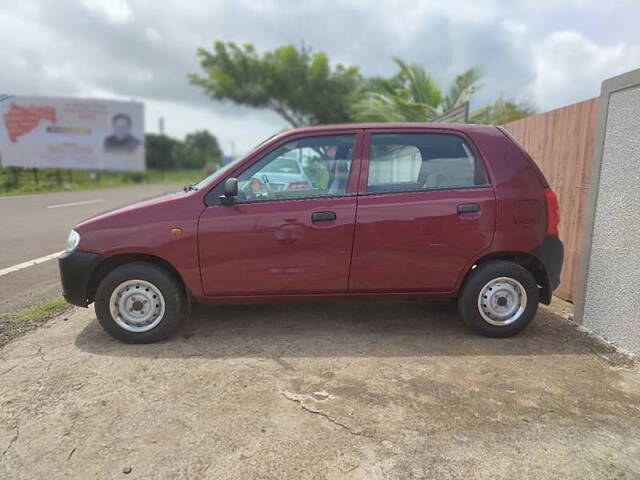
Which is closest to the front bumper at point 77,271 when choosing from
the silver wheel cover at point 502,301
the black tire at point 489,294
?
the black tire at point 489,294

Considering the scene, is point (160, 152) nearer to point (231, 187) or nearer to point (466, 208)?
point (231, 187)

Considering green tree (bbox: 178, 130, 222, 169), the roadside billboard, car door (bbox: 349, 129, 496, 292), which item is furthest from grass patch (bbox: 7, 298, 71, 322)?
green tree (bbox: 178, 130, 222, 169)

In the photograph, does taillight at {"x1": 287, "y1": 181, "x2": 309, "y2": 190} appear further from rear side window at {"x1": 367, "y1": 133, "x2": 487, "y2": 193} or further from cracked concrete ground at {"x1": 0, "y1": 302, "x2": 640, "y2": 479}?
cracked concrete ground at {"x1": 0, "y1": 302, "x2": 640, "y2": 479}

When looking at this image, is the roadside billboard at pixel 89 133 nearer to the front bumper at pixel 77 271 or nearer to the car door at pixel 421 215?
the front bumper at pixel 77 271

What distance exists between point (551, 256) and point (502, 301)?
0.53 metres

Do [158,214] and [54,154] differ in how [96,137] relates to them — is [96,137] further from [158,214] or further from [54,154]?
[158,214]

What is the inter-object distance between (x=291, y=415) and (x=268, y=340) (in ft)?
3.56

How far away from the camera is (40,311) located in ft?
14.2

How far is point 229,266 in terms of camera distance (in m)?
3.52

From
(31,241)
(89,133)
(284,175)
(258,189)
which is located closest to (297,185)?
(284,175)

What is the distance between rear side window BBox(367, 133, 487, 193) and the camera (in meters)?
3.62

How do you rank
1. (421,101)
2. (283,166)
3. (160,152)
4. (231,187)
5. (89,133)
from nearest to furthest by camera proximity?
1. (231,187)
2. (283,166)
3. (421,101)
4. (89,133)
5. (160,152)

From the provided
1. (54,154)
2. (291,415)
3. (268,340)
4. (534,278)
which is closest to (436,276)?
(534,278)

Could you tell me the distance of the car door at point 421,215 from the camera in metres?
3.53
